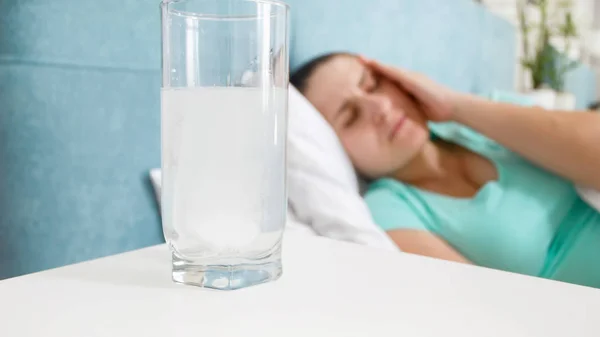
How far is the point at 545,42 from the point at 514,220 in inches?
87.4

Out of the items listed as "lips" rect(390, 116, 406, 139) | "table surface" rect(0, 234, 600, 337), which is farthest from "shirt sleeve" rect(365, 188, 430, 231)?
"table surface" rect(0, 234, 600, 337)

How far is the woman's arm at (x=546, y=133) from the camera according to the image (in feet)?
3.03

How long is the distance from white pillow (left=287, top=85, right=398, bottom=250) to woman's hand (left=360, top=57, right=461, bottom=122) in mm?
233

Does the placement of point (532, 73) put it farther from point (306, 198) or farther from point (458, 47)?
point (306, 198)

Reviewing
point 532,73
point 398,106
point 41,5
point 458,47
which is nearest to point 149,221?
point 41,5

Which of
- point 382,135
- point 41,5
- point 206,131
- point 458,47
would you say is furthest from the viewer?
point 458,47

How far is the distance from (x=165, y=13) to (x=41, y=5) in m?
0.22

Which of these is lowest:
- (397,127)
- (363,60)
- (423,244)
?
(423,244)

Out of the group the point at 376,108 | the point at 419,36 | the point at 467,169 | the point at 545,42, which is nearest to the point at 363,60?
the point at 376,108

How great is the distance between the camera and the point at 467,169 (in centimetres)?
112

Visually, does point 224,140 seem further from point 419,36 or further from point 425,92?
point 419,36

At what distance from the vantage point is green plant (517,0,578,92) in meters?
2.76

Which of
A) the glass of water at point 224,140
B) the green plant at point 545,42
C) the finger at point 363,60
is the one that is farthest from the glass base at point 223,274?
the green plant at point 545,42

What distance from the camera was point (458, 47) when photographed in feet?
6.23
